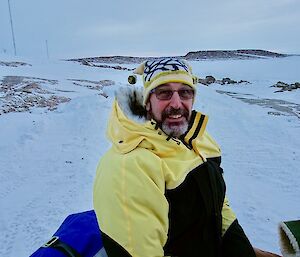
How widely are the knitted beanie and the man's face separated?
0.03 metres

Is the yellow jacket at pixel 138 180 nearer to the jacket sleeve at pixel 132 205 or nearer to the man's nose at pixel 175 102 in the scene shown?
the jacket sleeve at pixel 132 205

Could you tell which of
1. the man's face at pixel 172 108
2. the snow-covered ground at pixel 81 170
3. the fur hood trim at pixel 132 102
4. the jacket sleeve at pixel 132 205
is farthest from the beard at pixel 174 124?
the snow-covered ground at pixel 81 170

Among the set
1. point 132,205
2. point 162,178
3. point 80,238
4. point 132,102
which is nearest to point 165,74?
point 132,102

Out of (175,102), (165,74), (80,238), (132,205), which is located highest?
(165,74)

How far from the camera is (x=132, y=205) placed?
176cm

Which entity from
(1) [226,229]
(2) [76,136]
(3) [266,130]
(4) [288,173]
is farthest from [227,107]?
(1) [226,229]

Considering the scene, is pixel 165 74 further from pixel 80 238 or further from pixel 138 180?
pixel 80 238

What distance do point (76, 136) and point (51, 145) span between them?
0.90 meters

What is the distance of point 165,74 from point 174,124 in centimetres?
29

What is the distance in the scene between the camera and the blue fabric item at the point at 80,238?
183cm

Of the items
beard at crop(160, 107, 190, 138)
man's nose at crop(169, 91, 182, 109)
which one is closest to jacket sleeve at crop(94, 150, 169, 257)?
beard at crop(160, 107, 190, 138)

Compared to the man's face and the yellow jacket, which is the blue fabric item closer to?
the yellow jacket

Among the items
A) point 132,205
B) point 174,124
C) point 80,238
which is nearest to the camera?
point 132,205

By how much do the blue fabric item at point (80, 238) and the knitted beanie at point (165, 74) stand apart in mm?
764
